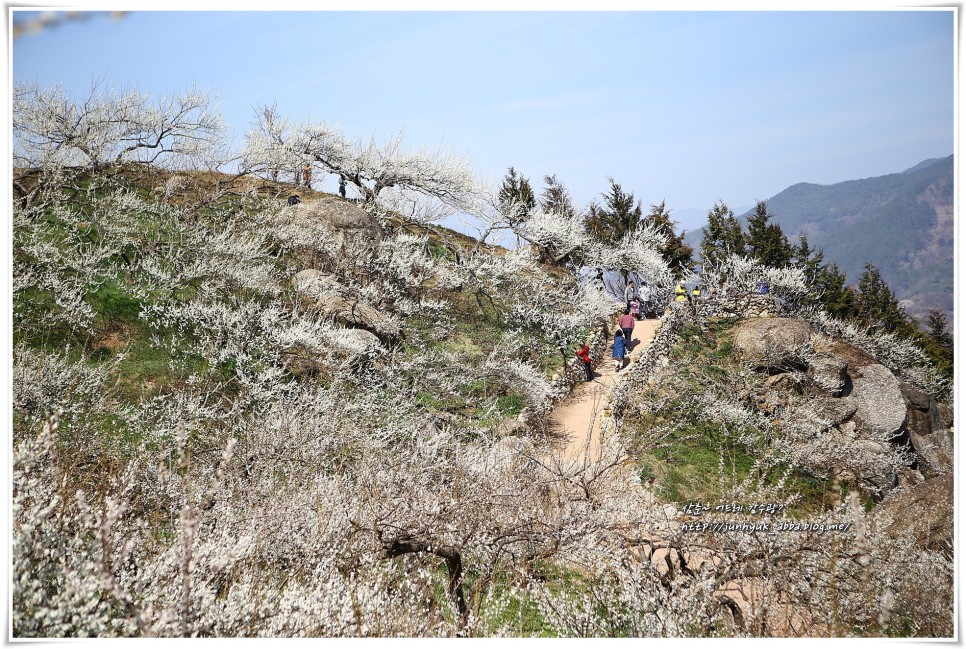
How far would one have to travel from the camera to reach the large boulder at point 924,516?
524cm

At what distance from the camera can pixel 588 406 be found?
1419 centimetres

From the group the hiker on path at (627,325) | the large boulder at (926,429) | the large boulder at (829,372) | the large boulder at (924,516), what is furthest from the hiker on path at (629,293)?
the large boulder at (924,516)

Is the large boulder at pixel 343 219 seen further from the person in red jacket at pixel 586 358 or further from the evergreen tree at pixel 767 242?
the evergreen tree at pixel 767 242

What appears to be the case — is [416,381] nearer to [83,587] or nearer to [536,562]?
[536,562]

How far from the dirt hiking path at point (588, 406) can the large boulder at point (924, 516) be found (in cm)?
492

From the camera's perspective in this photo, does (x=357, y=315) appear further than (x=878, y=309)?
No

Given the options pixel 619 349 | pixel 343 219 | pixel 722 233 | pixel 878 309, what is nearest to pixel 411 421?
pixel 619 349

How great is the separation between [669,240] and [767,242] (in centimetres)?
739

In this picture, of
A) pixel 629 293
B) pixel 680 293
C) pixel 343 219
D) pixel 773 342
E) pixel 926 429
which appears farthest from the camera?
pixel 629 293

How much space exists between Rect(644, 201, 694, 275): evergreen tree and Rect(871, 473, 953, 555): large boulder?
19.4m

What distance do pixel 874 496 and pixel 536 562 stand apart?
9639 mm

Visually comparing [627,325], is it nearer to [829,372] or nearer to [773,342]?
[773,342]

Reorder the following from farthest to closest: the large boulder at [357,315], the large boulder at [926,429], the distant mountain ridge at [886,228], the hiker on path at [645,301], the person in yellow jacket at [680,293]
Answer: the hiker on path at [645,301] → the person in yellow jacket at [680,293] → the large boulder at [926,429] → the large boulder at [357,315] → the distant mountain ridge at [886,228]
